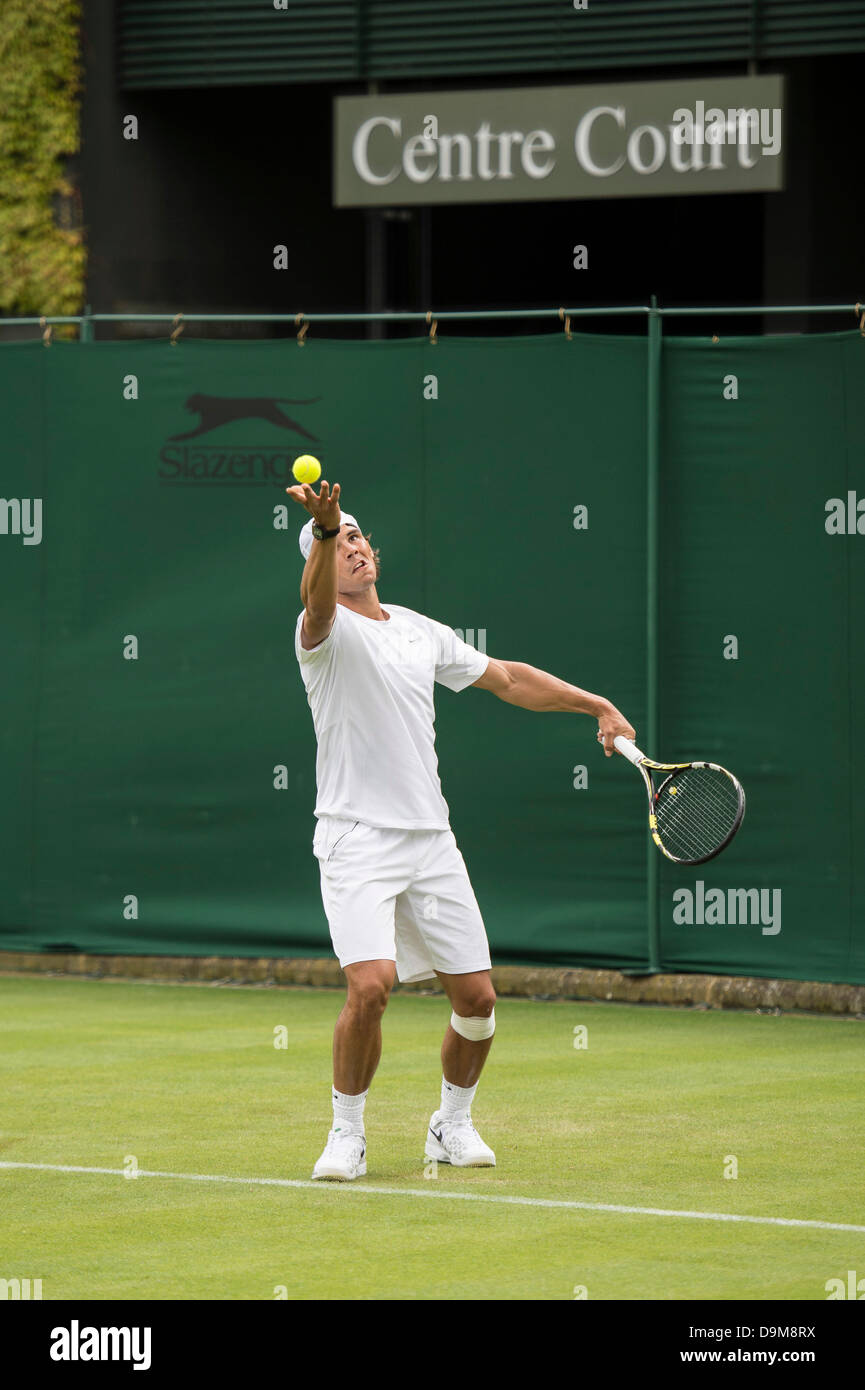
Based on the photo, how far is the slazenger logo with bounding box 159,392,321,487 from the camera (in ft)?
35.5

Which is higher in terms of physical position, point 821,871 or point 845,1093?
point 821,871

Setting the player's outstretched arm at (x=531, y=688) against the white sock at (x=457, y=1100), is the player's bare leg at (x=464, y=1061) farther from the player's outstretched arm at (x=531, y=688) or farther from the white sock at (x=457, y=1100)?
the player's outstretched arm at (x=531, y=688)

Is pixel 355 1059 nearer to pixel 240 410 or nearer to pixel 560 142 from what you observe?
pixel 240 410

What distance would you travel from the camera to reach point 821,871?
32.7ft

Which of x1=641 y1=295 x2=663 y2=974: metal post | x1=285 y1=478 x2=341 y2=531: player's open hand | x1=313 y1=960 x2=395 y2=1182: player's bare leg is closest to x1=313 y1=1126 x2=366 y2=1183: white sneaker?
x1=313 y1=960 x2=395 y2=1182: player's bare leg

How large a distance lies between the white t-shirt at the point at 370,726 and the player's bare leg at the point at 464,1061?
49 cm

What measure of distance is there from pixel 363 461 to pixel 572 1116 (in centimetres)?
386

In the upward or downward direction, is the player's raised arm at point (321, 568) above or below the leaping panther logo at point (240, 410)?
below

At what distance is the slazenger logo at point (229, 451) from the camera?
10.8 m

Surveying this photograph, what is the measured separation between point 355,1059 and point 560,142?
861 centimetres
